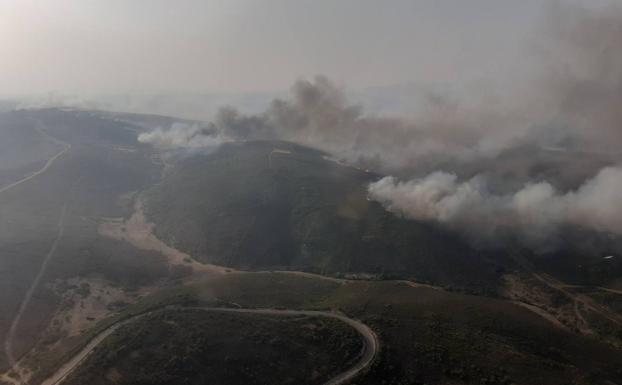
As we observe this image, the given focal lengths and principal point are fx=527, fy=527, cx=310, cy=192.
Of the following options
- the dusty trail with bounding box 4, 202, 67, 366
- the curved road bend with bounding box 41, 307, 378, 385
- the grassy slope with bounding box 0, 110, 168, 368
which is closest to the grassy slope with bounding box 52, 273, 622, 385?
A: the curved road bend with bounding box 41, 307, 378, 385

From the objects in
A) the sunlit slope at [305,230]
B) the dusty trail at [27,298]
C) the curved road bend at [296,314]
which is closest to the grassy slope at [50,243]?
the dusty trail at [27,298]

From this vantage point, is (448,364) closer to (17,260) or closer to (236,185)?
(17,260)

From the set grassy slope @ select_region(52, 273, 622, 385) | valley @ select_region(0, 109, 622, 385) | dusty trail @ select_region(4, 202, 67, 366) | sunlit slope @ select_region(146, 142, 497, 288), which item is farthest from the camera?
sunlit slope @ select_region(146, 142, 497, 288)

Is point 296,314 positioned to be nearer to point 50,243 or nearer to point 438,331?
point 438,331

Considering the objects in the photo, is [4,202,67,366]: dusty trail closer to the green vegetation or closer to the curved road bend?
the curved road bend

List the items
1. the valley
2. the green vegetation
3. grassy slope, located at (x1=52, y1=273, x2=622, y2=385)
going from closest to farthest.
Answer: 1. the green vegetation
2. grassy slope, located at (x1=52, y1=273, x2=622, y2=385)
3. the valley

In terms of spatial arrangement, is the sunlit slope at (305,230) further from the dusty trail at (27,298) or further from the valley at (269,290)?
the dusty trail at (27,298)

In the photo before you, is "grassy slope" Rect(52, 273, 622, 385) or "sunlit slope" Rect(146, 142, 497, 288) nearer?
"grassy slope" Rect(52, 273, 622, 385)
